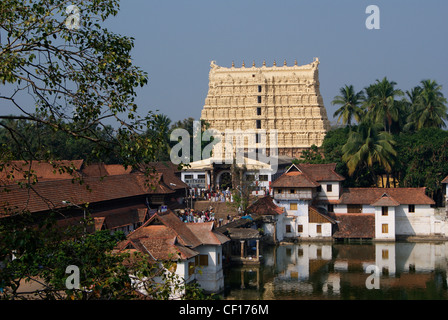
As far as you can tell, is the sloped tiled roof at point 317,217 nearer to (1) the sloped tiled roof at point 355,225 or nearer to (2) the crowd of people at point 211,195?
(1) the sloped tiled roof at point 355,225

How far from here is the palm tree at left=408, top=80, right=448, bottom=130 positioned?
55750mm

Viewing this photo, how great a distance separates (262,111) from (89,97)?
63.0 m

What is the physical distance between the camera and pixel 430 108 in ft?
184

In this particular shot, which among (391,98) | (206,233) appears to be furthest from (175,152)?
(206,233)

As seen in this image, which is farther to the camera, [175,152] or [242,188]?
[175,152]

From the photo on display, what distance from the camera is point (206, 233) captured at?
28.7 m

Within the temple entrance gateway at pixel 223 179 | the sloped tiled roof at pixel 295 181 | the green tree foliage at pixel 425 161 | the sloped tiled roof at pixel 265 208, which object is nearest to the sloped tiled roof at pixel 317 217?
Answer: the sloped tiled roof at pixel 295 181

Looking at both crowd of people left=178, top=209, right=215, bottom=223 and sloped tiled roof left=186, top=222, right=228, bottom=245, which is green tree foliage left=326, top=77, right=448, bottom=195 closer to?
crowd of people left=178, top=209, right=215, bottom=223

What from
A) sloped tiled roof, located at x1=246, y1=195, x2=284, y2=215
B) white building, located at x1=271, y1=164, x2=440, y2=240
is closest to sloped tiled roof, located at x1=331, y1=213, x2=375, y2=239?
white building, located at x1=271, y1=164, x2=440, y2=240

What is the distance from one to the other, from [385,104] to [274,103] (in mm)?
18519

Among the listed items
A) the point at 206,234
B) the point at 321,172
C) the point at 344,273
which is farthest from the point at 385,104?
the point at 206,234

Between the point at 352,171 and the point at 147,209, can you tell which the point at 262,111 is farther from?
the point at 147,209

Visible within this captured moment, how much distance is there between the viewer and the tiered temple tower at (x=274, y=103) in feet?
235

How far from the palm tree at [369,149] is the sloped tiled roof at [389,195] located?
4466 millimetres
